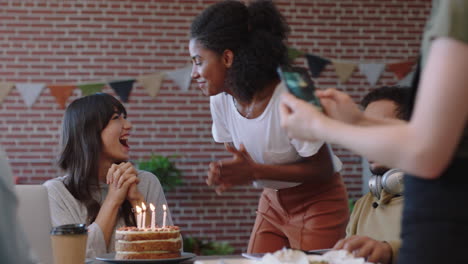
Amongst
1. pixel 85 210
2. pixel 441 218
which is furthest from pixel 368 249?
pixel 85 210

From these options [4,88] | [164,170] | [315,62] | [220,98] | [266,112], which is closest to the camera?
[266,112]

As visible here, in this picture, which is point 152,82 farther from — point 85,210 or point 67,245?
point 67,245

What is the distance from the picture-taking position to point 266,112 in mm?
2299

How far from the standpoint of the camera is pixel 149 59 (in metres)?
6.25

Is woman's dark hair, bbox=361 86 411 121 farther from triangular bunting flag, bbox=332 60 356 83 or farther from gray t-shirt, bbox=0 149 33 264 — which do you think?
triangular bunting flag, bbox=332 60 356 83

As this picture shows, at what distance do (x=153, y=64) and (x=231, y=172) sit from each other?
176 inches

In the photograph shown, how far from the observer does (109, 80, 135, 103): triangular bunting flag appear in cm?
611

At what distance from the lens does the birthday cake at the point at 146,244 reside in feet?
6.29

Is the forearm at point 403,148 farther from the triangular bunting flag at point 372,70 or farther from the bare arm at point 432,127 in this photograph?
the triangular bunting flag at point 372,70

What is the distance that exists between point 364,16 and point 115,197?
4.55 m

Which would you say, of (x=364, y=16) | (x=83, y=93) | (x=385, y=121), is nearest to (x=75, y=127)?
(x=385, y=121)

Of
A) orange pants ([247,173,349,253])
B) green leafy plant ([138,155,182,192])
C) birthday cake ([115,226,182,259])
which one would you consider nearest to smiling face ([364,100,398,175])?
orange pants ([247,173,349,253])

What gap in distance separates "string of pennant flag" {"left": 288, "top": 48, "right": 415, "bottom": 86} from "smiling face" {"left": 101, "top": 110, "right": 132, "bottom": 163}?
3744 millimetres

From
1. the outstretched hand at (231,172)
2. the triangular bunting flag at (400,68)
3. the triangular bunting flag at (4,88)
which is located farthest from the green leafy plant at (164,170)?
the outstretched hand at (231,172)
